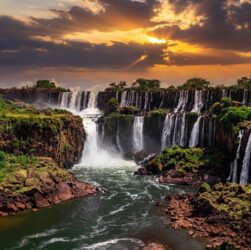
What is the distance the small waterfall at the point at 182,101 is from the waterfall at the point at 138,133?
12801mm

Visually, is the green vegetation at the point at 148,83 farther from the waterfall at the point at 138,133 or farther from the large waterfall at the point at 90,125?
the waterfall at the point at 138,133

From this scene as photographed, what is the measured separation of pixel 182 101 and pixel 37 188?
5552 centimetres

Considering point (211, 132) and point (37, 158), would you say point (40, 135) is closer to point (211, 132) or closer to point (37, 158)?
point (37, 158)

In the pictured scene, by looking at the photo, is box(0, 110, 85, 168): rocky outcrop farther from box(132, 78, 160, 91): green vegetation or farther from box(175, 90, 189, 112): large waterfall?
box(132, 78, 160, 91): green vegetation

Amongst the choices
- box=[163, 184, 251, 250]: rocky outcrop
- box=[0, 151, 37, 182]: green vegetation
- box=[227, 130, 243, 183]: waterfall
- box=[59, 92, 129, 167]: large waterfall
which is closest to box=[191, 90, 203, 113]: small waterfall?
box=[59, 92, 129, 167]: large waterfall

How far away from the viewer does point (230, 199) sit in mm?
60594

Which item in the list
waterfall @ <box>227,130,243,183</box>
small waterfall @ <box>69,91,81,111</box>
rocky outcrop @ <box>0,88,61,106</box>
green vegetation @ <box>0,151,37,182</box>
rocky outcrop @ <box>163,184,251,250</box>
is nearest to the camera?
rocky outcrop @ <box>163,184,251,250</box>

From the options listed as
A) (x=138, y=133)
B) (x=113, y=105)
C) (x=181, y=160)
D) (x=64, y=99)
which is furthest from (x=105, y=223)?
(x=64, y=99)

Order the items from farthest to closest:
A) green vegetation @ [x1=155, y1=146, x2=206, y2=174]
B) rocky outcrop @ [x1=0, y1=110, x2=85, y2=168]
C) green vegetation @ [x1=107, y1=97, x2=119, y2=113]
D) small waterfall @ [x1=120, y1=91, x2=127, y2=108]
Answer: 1. small waterfall @ [x1=120, y1=91, x2=127, y2=108]
2. green vegetation @ [x1=107, y1=97, x2=119, y2=113]
3. rocky outcrop @ [x1=0, y1=110, x2=85, y2=168]
4. green vegetation @ [x1=155, y1=146, x2=206, y2=174]

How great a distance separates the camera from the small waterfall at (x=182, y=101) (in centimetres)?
11292

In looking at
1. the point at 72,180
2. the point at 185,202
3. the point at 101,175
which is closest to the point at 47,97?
the point at 101,175

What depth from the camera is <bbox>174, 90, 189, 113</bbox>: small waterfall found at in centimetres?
11292

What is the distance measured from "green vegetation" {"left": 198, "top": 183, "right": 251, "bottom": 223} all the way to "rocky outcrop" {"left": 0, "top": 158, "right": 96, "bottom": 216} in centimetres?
1796

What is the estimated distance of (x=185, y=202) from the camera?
65188mm
